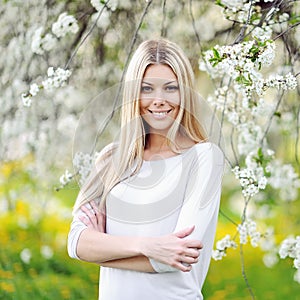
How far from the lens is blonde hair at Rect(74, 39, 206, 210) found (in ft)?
4.93

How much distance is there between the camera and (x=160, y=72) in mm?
1503

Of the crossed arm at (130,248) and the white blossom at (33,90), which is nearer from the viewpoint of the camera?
the crossed arm at (130,248)

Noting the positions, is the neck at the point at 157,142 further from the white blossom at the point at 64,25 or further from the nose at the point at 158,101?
the white blossom at the point at 64,25

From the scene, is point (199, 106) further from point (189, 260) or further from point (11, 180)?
point (11, 180)

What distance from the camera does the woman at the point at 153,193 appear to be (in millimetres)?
1440

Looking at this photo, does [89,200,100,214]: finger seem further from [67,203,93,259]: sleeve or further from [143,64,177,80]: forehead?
[143,64,177,80]: forehead

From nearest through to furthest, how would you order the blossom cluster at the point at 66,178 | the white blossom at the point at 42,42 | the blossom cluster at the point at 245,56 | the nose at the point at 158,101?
the nose at the point at 158,101 → the blossom cluster at the point at 245,56 → the blossom cluster at the point at 66,178 → the white blossom at the point at 42,42

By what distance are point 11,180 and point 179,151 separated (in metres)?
2.92

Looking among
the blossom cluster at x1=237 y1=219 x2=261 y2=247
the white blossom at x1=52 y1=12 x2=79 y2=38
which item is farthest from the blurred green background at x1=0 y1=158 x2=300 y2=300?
the blossom cluster at x1=237 y1=219 x2=261 y2=247

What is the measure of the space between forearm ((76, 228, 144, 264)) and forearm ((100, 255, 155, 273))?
0.05 feet

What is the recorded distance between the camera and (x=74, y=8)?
336 cm

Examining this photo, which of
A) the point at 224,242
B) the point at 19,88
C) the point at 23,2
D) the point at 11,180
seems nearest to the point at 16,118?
the point at 19,88

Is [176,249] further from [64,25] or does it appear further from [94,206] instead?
[64,25]

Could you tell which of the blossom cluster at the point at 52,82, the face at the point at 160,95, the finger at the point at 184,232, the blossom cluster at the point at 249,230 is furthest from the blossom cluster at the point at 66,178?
the finger at the point at 184,232
